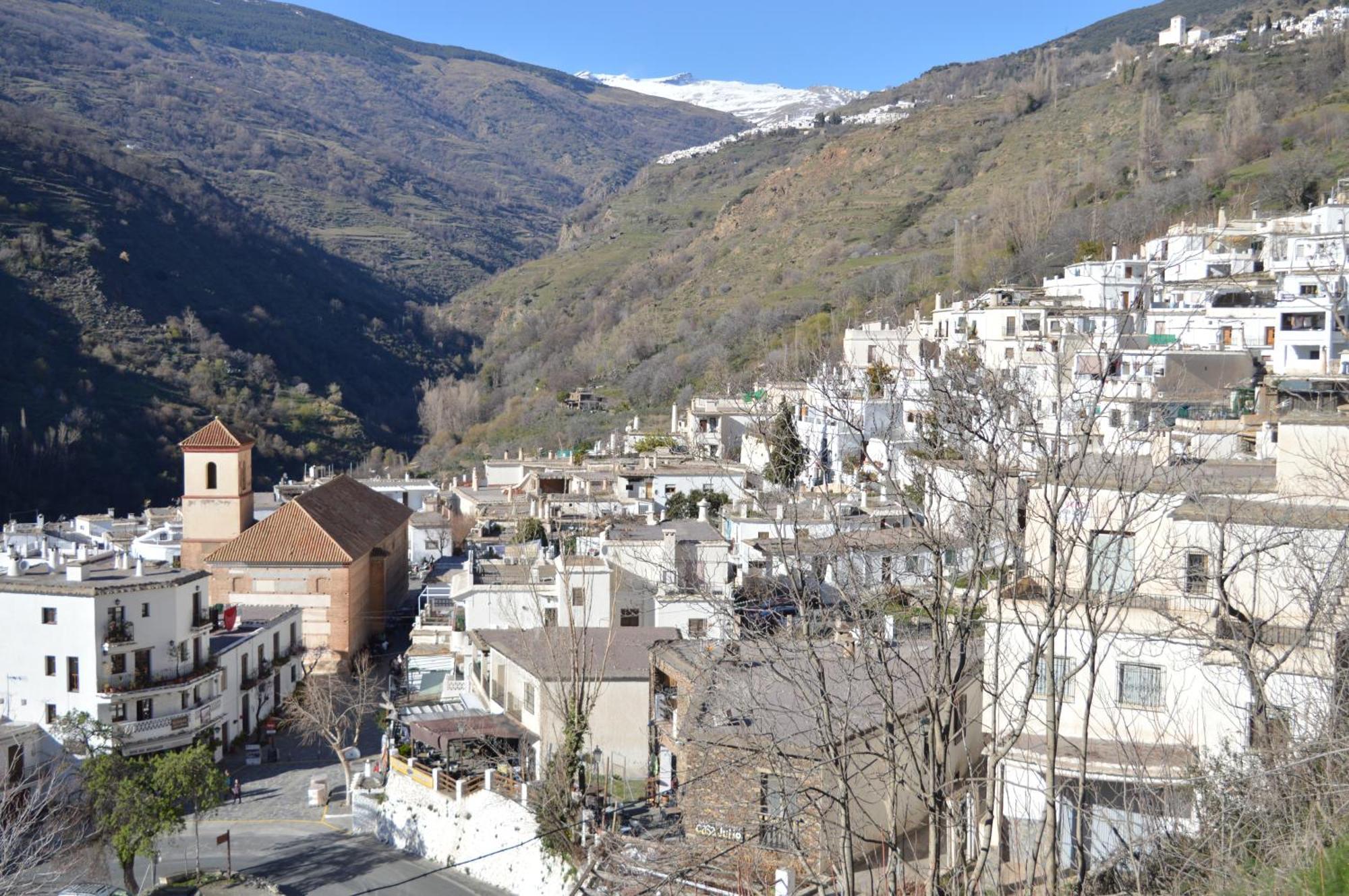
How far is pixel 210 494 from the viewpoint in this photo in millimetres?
31109

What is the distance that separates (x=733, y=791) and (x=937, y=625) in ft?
19.6

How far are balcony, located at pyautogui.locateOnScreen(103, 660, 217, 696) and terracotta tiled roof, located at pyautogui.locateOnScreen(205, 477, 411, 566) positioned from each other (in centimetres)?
609

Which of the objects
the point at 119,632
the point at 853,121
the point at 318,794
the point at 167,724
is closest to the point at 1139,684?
the point at 318,794

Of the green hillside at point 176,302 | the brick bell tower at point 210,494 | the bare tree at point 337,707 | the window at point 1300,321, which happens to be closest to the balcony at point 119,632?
the bare tree at point 337,707

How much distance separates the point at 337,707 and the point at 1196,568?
18.8 metres

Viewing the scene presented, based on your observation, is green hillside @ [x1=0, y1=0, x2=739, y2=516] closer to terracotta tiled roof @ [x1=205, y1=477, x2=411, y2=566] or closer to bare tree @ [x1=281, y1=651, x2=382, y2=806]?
terracotta tiled roof @ [x1=205, y1=477, x2=411, y2=566]

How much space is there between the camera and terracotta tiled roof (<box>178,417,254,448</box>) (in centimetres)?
3131

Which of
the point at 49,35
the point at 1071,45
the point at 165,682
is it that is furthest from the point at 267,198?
the point at 165,682

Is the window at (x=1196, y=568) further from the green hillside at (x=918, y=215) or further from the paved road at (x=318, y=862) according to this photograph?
the green hillside at (x=918, y=215)

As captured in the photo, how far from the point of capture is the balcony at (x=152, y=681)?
21.3 meters

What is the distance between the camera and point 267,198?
5797 inches

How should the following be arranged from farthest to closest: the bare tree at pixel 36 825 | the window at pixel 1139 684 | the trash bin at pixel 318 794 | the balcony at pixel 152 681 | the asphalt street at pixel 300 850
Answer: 1. the balcony at pixel 152 681
2. the trash bin at pixel 318 794
3. the asphalt street at pixel 300 850
4. the bare tree at pixel 36 825
5. the window at pixel 1139 684

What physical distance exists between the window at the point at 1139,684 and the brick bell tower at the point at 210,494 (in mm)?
25502

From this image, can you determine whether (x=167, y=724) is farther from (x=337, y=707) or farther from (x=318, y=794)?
(x=318, y=794)
